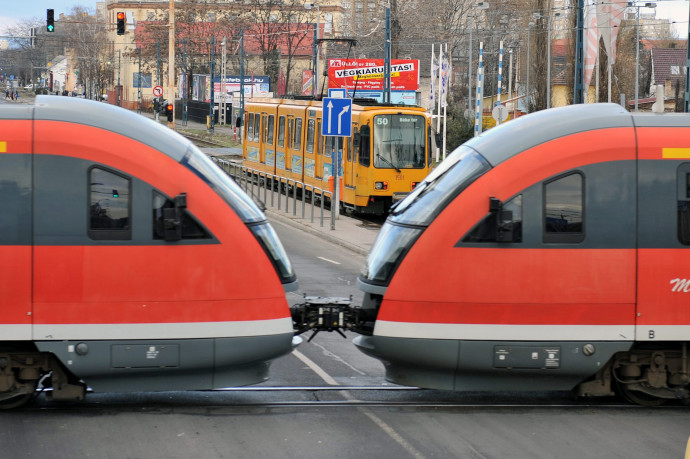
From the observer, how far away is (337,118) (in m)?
26.2

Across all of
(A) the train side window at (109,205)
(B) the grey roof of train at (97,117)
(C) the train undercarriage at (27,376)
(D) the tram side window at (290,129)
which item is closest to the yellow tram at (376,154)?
(D) the tram side window at (290,129)

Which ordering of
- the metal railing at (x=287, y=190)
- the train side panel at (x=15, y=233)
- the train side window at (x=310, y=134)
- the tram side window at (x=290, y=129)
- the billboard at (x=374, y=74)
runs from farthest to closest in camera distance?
1. the billboard at (x=374, y=74)
2. the tram side window at (x=290, y=129)
3. the train side window at (x=310, y=134)
4. the metal railing at (x=287, y=190)
5. the train side panel at (x=15, y=233)

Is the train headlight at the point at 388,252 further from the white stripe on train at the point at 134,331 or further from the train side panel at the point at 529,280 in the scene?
the white stripe on train at the point at 134,331

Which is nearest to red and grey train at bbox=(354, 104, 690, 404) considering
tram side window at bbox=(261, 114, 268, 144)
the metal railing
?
the metal railing

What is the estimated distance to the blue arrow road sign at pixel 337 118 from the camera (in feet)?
85.7

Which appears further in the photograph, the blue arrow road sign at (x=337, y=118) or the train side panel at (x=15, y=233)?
the blue arrow road sign at (x=337, y=118)

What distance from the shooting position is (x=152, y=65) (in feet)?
336

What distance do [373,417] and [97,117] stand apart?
3754 millimetres

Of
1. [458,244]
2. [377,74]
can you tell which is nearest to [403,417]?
[458,244]

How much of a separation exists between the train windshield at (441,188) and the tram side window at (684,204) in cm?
185

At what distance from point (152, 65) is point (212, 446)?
319 ft

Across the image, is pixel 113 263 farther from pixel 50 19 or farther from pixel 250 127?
pixel 50 19

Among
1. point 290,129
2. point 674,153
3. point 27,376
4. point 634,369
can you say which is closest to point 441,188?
point 674,153

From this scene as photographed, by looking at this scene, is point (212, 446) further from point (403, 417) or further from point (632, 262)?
point (632, 262)
